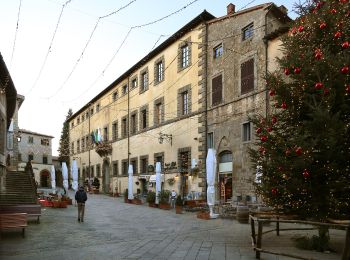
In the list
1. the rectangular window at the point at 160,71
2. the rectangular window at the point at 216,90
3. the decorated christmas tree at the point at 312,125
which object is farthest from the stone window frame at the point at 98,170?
the decorated christmas tree at the point at 312,125

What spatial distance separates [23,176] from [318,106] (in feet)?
64.5

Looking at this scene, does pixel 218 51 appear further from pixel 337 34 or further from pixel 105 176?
pixel 105 176

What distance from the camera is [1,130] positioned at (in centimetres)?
2208

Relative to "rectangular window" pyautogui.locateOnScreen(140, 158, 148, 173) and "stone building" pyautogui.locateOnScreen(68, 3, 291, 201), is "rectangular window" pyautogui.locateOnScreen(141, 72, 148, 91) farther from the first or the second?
"rectangular window" pyautogui.locateOnScreen(140, 158, 148, 173)


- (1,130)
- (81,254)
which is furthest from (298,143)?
(1,130)

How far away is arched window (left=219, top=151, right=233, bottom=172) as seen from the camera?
73.0ft

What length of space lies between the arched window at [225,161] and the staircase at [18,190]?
995 centimetres

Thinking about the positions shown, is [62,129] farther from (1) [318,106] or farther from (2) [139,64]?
(1) [318,106]

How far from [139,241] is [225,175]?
12.5 meters

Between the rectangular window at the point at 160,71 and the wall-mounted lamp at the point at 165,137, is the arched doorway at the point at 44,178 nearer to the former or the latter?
the rectangular window at the point at 160,71

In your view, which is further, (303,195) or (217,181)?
(217,181)

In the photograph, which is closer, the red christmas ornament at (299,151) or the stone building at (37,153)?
the red christmas ornament at (299,151)

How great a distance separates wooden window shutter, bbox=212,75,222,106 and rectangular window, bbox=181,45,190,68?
3.63 m

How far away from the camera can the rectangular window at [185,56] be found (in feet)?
88.8
